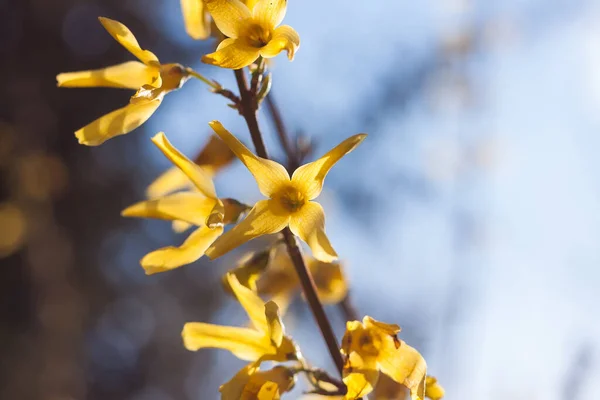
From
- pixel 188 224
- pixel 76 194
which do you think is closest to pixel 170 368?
pixel 76 194

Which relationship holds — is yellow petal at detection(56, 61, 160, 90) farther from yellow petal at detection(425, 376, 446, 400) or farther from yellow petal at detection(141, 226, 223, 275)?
yellow petal at detection(425, 376, 446, 400)

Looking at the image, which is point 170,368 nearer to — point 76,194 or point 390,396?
point 76,194

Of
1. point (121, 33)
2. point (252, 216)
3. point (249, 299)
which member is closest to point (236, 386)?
point (249, 299)

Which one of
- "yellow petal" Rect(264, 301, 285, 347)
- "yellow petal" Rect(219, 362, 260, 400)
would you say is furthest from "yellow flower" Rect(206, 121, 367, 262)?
"yellow petal" Rect(219, 362, 260, 400)

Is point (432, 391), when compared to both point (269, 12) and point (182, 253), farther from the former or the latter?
point (269, 12)

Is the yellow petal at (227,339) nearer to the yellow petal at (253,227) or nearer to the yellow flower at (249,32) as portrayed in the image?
the yellow petal at (253,227)

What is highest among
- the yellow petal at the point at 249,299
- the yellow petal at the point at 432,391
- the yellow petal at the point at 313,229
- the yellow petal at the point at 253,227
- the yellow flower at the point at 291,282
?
the yellow petal at the point at 313,229

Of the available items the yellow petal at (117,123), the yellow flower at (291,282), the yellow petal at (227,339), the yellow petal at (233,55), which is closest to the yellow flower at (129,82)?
the yellow petal at (117,123)
